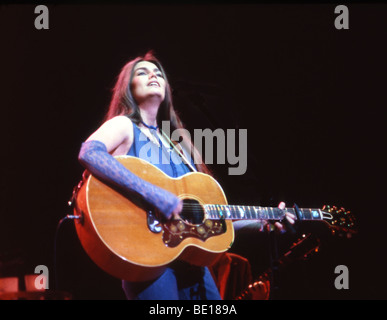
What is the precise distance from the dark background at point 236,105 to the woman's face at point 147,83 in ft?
1.58

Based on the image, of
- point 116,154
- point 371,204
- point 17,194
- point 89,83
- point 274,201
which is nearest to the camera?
point 116,154

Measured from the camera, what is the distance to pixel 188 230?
2.30 meters

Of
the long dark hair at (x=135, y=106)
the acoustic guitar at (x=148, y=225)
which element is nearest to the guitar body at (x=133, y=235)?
the acoustic guitar at (x=148, y=225)

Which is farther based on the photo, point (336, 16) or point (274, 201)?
point (336, 16)

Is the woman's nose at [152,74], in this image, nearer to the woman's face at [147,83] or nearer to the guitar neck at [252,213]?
the woman's face at [147,83]

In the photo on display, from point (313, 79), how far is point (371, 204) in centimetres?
119

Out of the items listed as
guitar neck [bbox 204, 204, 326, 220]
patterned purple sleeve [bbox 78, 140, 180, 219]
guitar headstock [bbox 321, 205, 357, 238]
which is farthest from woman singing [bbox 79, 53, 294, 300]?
guitar headstock [bbox 321, 205, 357, 238]

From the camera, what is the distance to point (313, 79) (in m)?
3.59

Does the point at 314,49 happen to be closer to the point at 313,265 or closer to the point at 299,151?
the point at 299,151

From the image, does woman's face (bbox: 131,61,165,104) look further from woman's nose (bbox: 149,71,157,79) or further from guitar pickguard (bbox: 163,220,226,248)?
guitar pickguard (bbox: 163,220,226,248)

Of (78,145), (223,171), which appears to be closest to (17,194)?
(78,145)

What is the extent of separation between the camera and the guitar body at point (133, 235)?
2.04m

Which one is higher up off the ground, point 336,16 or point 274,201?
point 336,16
